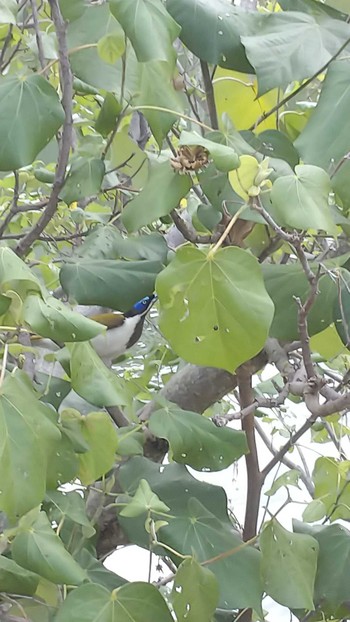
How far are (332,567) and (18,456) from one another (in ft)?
1.10

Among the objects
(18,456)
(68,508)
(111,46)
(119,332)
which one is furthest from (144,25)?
(119,332)

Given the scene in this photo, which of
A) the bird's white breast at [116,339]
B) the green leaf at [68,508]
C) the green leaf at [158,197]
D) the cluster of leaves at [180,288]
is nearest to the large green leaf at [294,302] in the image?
the cluster of leaves at [180,288]

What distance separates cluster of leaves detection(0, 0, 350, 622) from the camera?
0.48 metres

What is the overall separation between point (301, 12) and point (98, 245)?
24cm

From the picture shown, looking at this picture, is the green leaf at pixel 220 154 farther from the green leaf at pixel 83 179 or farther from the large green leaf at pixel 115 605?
the large green leaf at pixel 115 605

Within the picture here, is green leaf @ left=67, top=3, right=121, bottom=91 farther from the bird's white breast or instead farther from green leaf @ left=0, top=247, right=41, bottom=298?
the bird's white breast

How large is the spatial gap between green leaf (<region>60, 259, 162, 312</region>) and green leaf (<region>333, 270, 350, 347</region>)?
14 cm

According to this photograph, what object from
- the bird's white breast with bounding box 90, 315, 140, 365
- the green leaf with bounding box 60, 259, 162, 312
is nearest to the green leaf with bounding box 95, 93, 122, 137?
the green leaf with bounding box 60, 259, 162, 312

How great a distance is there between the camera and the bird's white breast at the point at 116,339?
901mm

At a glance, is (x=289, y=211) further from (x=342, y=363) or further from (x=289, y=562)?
(x=342, y=363)

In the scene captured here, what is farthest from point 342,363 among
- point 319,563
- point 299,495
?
point 299,495

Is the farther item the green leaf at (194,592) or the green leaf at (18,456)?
the green leaf at (194,592)

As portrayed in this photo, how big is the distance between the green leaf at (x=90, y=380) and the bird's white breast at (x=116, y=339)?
0.32 metres

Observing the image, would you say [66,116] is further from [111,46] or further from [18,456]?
[18,456]
